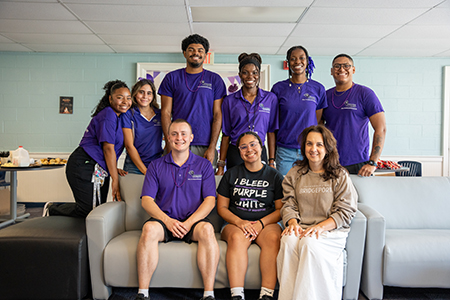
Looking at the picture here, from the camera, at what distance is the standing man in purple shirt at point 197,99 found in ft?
9.26

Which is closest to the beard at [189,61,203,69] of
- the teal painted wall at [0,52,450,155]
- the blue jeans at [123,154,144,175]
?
the blue jeans at [123,154,144,175]

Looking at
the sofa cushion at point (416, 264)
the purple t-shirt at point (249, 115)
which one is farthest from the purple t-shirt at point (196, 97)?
the sofa cushion at point (416, 264)

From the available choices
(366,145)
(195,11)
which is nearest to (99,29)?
(195,11)

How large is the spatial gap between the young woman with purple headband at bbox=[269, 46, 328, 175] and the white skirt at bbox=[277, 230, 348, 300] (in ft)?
3.08

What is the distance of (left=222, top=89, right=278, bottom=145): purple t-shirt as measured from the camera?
2691 millimetres

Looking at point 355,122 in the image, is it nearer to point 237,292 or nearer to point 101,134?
point 237,292

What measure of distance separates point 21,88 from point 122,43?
6.93 ft

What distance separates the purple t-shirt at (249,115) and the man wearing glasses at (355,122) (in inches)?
23.4

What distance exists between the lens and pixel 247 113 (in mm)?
2705

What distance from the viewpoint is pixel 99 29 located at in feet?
14.0

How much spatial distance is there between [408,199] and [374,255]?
0.84m

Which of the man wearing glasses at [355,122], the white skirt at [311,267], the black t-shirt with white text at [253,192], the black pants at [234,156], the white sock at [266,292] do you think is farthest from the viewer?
the man wearing glasses at [355,122]

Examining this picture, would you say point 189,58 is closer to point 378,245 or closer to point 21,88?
point 378,245

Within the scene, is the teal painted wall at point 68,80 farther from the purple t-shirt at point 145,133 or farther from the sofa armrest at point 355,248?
the sofa armrest at point 355,248
